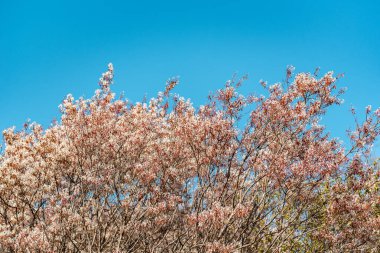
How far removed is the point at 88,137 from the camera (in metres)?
14.9

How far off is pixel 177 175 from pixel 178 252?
94.6 inches

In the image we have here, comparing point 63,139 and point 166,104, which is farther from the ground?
point 166,104

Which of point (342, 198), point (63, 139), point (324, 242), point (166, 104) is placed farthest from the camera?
point (166, 104)

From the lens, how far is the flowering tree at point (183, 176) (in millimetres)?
13492

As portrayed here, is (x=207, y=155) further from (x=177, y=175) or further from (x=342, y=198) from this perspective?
(x=342, y=198)

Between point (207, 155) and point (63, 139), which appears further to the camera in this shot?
point (63, 139)

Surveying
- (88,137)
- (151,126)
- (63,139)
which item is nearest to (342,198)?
(151,126)

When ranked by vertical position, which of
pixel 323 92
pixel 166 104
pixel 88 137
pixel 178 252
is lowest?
pixel 178 252

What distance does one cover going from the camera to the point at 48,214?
15039 millimetres

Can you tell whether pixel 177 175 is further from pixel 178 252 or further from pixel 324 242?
pixel 324 242

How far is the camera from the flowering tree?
44.3ft

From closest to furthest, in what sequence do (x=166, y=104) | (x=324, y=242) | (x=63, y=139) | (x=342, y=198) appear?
1. (x=342, y=198)
2. (x=324, y=242)
3. (x=63, y=139)
4. (x=166, y=104)

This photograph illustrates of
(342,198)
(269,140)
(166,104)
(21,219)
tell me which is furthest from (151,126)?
(342,198)

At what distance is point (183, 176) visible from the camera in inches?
597
